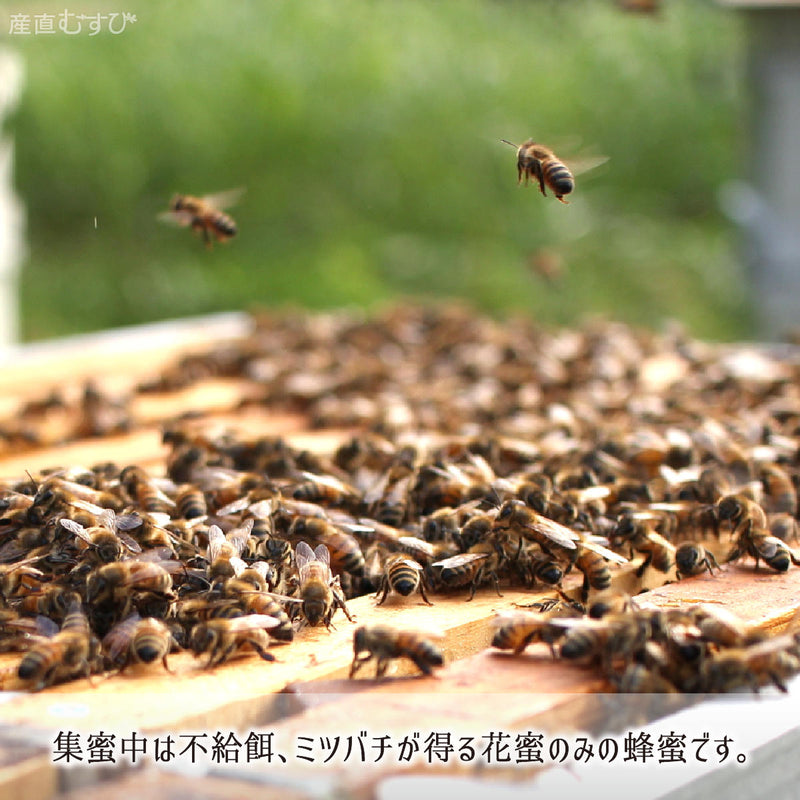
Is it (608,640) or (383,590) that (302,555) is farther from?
(608,640)

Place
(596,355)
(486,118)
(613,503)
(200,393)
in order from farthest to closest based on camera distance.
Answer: (486,118), (596,355), (200,393), (613,503)

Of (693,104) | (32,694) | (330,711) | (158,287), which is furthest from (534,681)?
(693,104)

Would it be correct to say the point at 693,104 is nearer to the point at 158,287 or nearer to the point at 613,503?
the point at 158,287

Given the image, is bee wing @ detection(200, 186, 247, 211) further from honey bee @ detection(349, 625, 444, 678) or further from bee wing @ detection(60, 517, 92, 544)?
honey bee @ detection(349, 625, 444, 678)

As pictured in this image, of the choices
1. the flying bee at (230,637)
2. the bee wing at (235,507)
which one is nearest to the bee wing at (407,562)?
the flying bee at (230,637)

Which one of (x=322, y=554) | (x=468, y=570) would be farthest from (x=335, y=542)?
(x=468, y=570)

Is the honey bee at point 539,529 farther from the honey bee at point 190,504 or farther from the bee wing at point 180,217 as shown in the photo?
the bee wing at point 180,217
